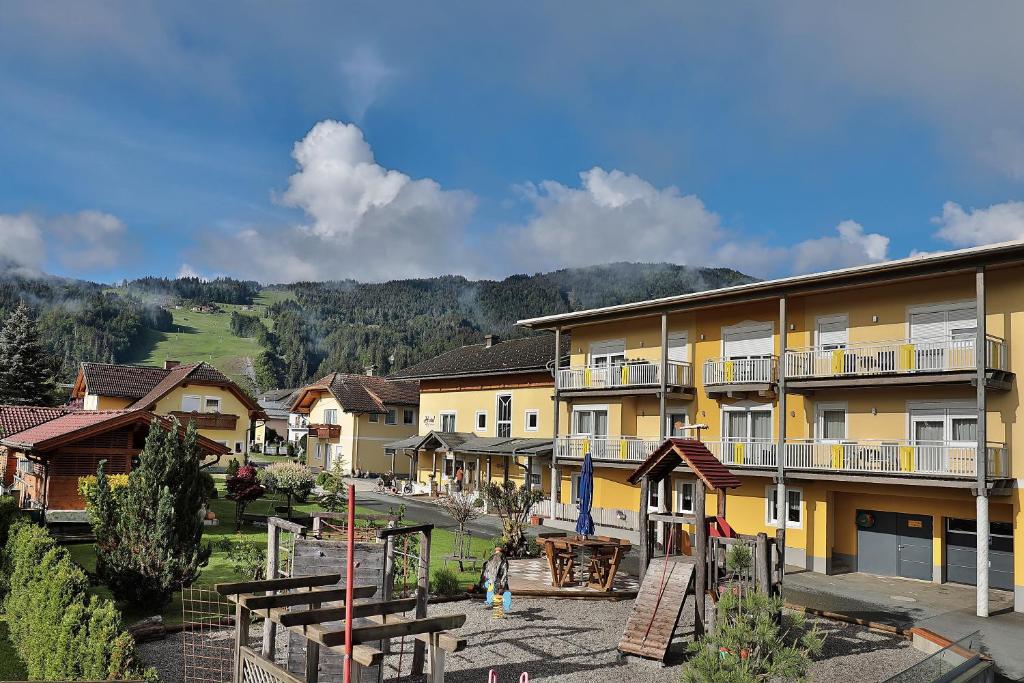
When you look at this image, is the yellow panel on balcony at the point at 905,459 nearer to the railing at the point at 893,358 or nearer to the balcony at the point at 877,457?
the balcony at the point at 877,457

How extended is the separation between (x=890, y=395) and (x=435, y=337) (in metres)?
132

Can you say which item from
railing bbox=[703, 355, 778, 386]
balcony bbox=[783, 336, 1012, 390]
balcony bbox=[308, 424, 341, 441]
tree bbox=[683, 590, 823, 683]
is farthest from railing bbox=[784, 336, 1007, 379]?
balcony bbox=[308, 424, 341, 441]

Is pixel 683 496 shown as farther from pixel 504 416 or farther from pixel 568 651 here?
pixel 568 651

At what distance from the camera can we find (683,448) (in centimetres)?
1503

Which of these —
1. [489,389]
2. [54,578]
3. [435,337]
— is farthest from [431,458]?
[435,337]

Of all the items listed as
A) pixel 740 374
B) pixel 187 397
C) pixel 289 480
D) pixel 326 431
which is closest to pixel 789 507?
pixel 740 374

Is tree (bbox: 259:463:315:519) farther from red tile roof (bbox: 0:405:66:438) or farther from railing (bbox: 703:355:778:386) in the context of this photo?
Answer: railing (bbox: 703:355:778:386)

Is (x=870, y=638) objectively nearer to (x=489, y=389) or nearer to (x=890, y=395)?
(x=890, y=395)

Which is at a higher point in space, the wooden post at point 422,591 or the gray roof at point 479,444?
the gray roof at point 479,444

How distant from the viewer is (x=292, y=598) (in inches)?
324

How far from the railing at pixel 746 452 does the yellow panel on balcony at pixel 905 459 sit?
4.01 metres

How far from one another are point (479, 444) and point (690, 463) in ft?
84.0

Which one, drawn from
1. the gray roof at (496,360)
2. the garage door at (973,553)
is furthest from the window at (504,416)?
the garage door at (973,553)

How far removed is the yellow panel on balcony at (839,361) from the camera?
22906mm
